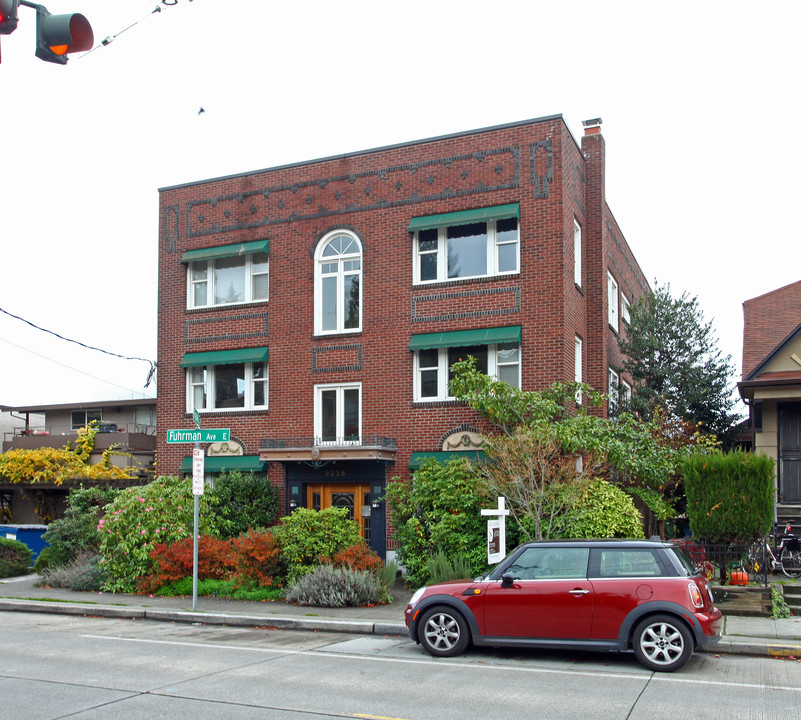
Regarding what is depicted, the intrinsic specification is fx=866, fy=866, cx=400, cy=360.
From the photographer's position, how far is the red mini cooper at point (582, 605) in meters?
10.1

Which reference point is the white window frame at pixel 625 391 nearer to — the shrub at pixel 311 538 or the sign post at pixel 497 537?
the sign post at pixel 497 537

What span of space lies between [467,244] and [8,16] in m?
15.4

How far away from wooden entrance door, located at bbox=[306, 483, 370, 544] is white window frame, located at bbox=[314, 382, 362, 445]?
1067 millimetres

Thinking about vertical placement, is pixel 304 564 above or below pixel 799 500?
below

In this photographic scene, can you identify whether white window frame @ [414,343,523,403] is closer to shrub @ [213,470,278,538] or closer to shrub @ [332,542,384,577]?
shrub @ [213,470,278,538]

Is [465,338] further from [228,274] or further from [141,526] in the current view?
[141,526]

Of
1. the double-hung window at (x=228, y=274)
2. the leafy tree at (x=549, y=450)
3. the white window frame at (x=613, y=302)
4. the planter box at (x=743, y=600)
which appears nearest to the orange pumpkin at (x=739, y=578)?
the planter box at (x=743, y=600)

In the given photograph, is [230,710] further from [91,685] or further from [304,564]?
[304,564]

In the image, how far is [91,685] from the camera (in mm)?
9219

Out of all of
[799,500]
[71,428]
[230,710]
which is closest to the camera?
[230,710]

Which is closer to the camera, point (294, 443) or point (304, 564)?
point (304, 564)

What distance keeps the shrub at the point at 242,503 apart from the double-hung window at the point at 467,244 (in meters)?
6.27

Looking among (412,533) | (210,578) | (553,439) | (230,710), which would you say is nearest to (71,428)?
(210,578)

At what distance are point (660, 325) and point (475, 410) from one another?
945 centimetres
